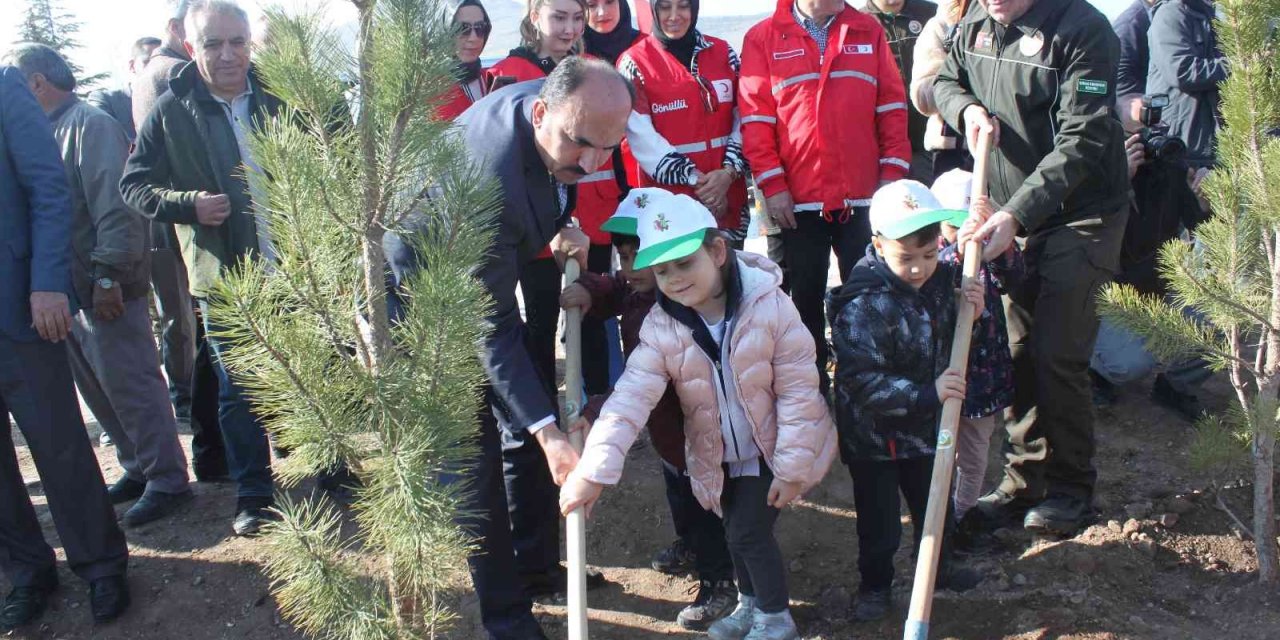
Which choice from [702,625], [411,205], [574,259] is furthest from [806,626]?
[411,205]

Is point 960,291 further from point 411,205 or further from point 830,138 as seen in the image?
point 411,205

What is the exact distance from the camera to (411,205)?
219cm

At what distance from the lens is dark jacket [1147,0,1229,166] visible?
17.3ft

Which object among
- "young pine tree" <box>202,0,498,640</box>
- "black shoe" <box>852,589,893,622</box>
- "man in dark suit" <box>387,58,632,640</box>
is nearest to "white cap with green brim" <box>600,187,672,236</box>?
"man in dark suit" <box>387,58,632,640</box>

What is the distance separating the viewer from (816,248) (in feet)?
14.2

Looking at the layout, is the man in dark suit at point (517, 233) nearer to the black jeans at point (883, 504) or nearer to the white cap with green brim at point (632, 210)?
the white cap with green brim at point (632, 210)

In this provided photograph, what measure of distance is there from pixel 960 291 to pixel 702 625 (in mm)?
1417

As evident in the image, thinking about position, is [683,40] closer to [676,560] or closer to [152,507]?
[676,560]

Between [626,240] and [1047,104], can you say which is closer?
[626,240]

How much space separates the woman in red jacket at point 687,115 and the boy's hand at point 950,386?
1437 mm

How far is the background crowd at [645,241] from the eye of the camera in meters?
3.21

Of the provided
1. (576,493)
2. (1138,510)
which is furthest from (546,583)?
(1138,510)

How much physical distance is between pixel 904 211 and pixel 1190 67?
317 cm

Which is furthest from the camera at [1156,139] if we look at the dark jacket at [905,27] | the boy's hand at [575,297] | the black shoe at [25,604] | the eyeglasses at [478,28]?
the black shoe at [25,604]
